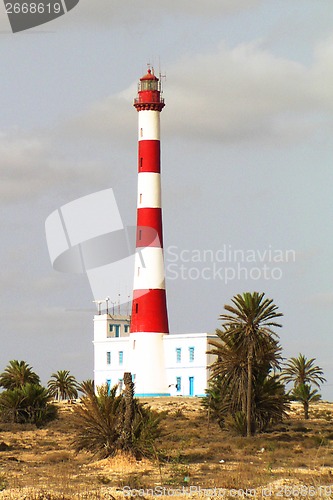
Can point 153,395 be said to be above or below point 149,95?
below

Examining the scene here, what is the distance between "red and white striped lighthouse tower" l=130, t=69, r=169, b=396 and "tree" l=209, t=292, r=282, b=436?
23.5m

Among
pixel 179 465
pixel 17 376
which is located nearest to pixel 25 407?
pixel 17 376

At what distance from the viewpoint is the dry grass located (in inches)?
1064

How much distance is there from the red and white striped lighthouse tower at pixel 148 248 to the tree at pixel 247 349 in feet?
77.3

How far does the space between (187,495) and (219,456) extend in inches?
451

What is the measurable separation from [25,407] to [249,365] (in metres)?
17.8

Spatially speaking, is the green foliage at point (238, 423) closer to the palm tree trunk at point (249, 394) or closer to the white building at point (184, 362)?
the palm tree trunk at point (249, 394)

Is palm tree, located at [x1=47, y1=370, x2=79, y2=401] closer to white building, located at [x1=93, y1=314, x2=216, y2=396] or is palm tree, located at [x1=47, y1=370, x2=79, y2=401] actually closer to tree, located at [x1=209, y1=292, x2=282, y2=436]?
white building, located at [x1=93, y1=314, x2=216, y2=396]

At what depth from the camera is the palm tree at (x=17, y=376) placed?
226ft

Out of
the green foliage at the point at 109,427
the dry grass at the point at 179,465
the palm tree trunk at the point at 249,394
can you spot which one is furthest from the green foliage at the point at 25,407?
the green foliage at the point at 109,427

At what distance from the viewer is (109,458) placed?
111 ft

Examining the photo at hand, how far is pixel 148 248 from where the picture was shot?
2783 inches

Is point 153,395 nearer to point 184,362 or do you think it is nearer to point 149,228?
point 184,362

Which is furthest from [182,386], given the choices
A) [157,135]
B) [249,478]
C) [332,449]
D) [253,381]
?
[249,478]
